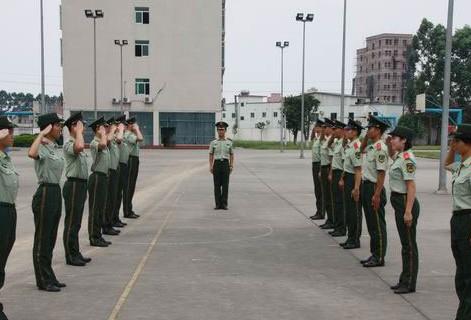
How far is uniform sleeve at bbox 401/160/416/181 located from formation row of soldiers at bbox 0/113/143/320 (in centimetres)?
405

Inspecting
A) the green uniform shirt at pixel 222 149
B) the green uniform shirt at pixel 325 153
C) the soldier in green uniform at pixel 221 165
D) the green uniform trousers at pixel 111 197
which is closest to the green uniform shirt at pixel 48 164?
the green uniform trousers at pixel 111 197

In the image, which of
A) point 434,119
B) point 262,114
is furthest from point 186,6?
point 262,114

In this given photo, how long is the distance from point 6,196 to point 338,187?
6.75 meters

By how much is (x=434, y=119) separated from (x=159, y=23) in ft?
130

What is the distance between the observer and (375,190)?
26.5 feet

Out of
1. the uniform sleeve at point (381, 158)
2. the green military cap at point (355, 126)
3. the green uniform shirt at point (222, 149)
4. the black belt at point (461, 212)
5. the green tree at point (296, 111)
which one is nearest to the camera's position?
the black belt at point (461, 212)

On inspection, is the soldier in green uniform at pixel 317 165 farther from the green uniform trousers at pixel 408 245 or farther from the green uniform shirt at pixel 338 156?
the green uniform trousers at pixel 408 245

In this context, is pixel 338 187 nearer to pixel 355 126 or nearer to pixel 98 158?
pixel 355 126

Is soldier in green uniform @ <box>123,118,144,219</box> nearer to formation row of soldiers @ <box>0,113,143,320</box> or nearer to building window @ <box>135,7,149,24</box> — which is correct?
formation row of soldiers @ <box>0,113,143,320</box>

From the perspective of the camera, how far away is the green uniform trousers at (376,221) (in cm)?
817

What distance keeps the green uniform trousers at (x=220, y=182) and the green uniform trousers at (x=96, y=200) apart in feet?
17.3

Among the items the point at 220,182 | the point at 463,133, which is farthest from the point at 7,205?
the point at 220,182

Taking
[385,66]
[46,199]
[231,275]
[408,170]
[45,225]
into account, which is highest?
[385,66]

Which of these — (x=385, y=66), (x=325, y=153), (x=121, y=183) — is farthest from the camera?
(x=385, y=66)
